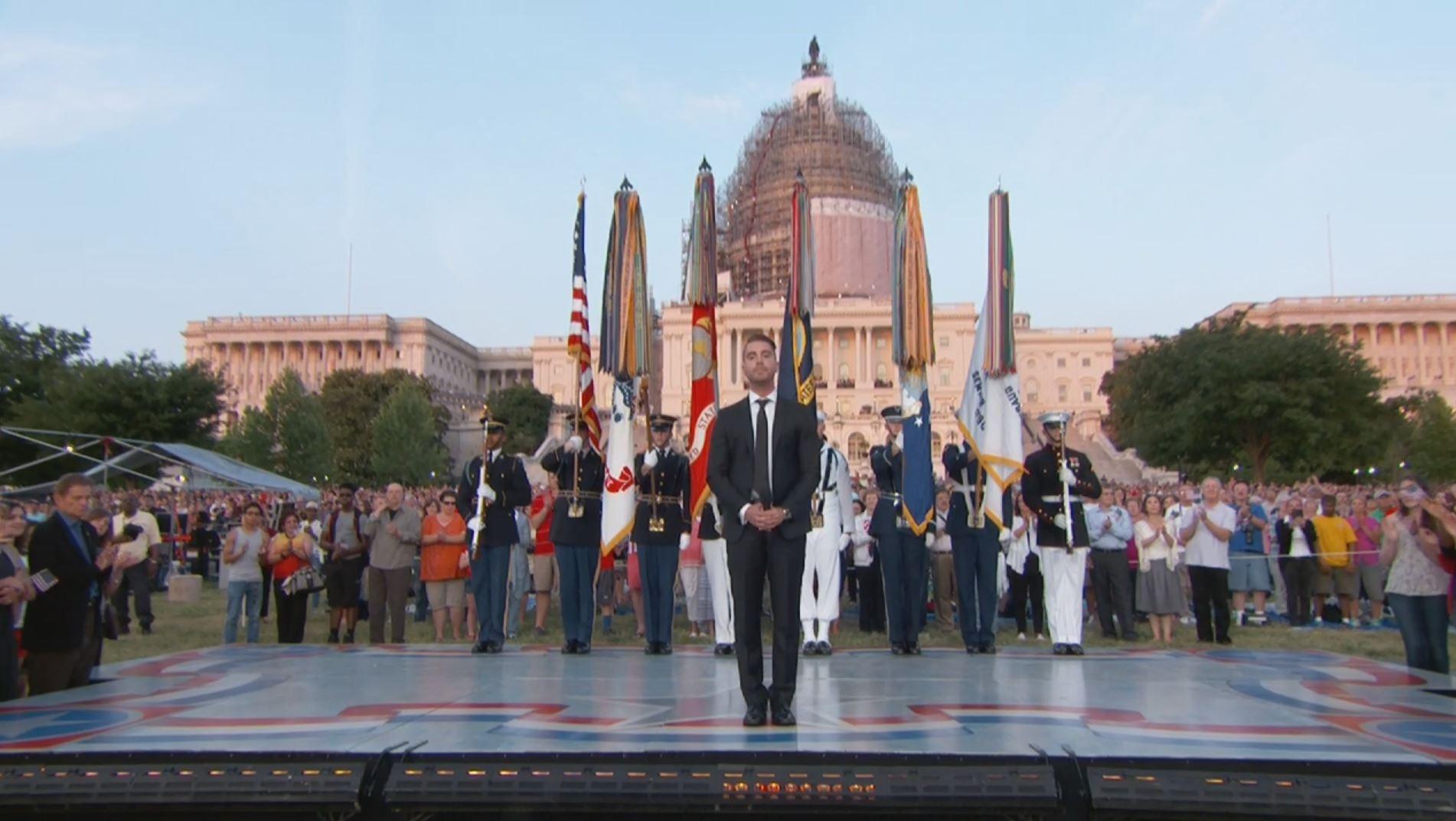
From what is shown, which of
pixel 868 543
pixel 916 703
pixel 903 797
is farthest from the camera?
pixel 868 543

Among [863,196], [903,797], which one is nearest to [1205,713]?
[903,797]

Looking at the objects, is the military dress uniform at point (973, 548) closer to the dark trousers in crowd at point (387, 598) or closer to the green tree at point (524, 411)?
the dark trousers in crowd at point (387, 598)

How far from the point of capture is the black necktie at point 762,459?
5.30 m

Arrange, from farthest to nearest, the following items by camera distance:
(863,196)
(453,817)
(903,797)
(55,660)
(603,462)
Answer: (863,196) → (603,462) → (55,660) → (453,817) → (903,797)

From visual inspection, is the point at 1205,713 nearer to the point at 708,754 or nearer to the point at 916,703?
the point at 916,703

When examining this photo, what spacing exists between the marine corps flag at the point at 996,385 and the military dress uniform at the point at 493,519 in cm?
397

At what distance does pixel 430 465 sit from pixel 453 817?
2366 inches

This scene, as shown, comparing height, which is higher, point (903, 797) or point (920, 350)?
point (920, 350)

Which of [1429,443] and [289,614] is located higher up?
[1429,443]

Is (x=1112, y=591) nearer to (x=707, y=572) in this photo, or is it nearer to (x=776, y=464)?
(x=707, y=572)

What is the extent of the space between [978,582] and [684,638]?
394cm

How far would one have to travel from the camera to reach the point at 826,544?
30.6ft

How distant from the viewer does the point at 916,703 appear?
546cm

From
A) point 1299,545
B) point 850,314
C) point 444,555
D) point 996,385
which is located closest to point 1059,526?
point 996,385
